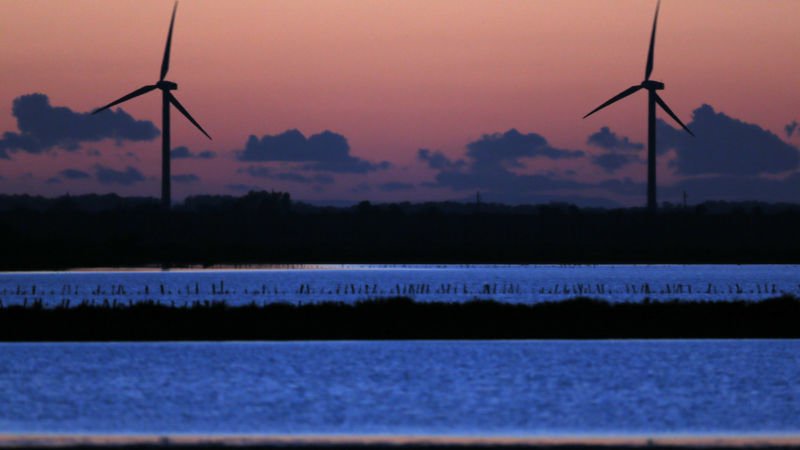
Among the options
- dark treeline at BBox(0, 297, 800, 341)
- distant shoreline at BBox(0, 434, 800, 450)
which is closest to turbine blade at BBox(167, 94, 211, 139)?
dark treeline at BBox(0, 297, 800, 341)

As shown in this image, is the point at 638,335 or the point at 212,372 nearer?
the point at 212,372

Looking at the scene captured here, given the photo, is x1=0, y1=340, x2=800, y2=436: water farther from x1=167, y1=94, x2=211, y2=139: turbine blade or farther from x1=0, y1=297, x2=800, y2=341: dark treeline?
x1=167, y1=94, x2=211, y2=139: turbine blade

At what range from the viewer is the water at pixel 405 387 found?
30.2m

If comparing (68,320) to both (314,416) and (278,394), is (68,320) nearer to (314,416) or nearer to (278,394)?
(278,394)

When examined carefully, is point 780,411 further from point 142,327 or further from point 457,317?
point 142,327

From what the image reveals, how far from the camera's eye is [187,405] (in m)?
34.3

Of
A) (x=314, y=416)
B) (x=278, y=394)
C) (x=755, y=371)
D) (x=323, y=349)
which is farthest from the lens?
(x=323, y=349)

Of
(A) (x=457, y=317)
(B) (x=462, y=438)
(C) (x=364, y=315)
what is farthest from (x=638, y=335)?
(B) (x=462, y=438)

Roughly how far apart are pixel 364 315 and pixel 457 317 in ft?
11.8

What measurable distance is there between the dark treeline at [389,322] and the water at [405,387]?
652 millimetres

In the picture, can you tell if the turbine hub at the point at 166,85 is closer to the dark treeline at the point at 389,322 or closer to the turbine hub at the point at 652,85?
the turbine hub at the point at 652,85

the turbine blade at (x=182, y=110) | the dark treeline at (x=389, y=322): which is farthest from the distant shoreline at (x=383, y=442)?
the turbine blade at (x=182, y=110)

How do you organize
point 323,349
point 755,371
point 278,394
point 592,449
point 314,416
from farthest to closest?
point 323,349 < point 755,371 < point 278,394 < point 314,416 < point 592,449

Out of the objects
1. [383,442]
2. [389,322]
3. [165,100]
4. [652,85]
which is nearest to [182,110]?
[165,100]
